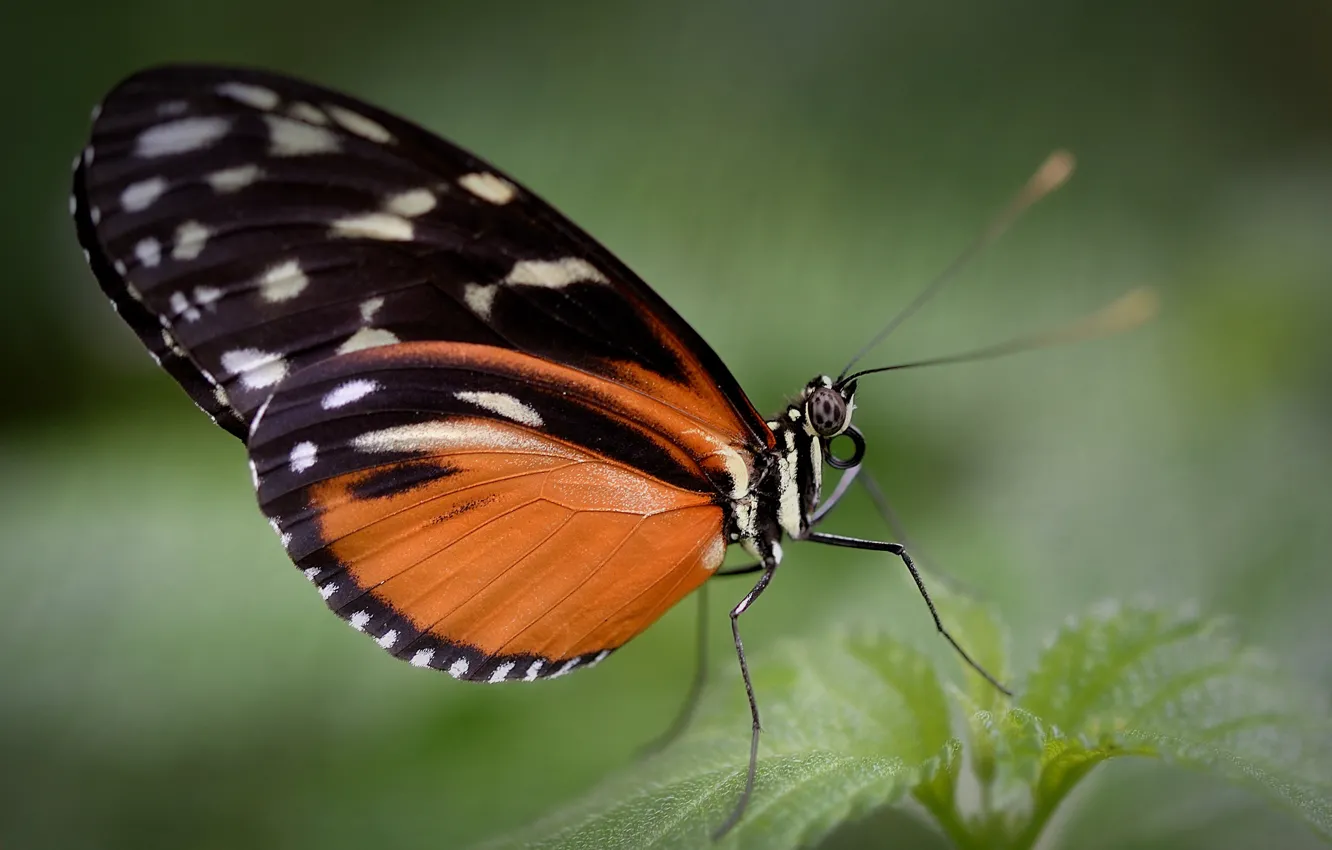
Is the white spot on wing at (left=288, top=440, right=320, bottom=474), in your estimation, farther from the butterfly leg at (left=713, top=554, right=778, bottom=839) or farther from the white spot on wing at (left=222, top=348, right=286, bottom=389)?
the butterfly leg at (left=713, top=554, right=778, bottom=839)

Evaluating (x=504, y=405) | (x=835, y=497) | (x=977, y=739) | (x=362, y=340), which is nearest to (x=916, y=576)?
(x=835, y=497)

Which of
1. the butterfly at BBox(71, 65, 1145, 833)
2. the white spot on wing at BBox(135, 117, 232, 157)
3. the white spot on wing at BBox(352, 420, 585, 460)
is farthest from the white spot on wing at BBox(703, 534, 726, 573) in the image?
the white spot on wing at BBox(135, 117, 232, 157)

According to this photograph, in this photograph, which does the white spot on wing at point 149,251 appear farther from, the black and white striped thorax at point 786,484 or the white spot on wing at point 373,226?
the black and white striped thorax at point 786,484

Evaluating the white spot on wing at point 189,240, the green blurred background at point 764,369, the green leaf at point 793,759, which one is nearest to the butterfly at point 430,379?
the white spot on wing at point 189,240

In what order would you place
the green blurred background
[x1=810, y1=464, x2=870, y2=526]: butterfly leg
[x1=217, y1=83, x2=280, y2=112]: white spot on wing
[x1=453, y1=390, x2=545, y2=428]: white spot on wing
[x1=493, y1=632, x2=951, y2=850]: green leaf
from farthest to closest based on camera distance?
the green blurred background < [x1=810, y1=464, x2=870, y2=526]: butterfly leg < [x1=453, y1=390, x2=545, y2=428]: white spot on wing < [x1=217, y1=83, x2=280, y2=112]: white spot on wing < [x1=493, y1=632, x2=951, y2=850]: green leaf

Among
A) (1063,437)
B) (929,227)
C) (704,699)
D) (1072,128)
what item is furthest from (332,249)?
(1072,128)

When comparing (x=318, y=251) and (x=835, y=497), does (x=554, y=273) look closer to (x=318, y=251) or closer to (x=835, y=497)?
(x=318, y=251)
